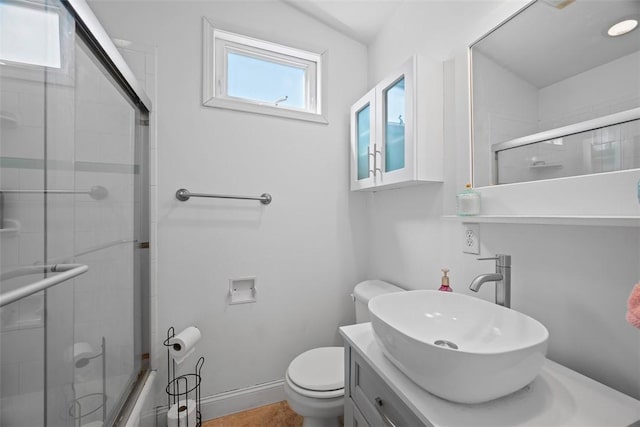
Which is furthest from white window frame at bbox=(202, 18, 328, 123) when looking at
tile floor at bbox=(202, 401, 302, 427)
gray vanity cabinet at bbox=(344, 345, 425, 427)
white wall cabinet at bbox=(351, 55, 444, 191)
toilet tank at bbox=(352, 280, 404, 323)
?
tile floor at bbox=(202, 401, 302, 427)

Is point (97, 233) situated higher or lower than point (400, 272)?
higher

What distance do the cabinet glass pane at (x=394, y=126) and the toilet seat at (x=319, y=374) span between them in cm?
102

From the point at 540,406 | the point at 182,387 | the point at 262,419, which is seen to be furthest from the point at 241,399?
the point at 540,406

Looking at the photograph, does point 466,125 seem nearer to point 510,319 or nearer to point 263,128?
point 510,319

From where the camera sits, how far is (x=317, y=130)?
1723mm

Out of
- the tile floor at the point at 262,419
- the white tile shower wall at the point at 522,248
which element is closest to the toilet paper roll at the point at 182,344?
the tile floor at the point at 262,419

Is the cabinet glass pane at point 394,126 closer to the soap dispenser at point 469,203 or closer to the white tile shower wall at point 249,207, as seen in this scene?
the soap dispenser at point 469,203

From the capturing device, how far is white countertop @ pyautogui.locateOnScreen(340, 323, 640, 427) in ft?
1.71

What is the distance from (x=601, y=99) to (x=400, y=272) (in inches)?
42.4

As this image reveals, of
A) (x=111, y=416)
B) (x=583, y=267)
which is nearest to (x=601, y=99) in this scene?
(x=583, y=267)

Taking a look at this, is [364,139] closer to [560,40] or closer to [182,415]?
[560,40]

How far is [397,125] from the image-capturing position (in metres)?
1.31

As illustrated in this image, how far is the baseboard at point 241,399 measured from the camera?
1447 mm

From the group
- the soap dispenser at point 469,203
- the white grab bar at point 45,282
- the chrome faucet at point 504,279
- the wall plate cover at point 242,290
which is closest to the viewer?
the white grab bar at point 45,282
